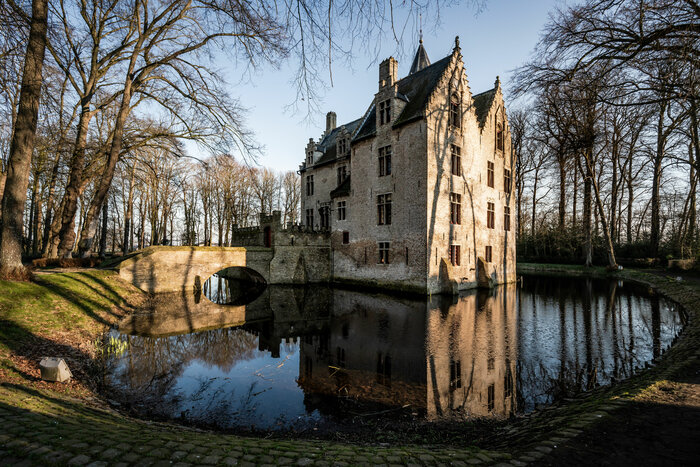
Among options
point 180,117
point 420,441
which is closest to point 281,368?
point 420,441

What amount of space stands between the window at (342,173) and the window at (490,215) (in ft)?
38.4

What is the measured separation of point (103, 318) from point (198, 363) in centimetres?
527

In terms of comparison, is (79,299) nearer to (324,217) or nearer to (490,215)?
(324,217)

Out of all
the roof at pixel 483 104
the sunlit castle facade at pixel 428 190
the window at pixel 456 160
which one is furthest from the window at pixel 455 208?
the roof at pixel 483 104

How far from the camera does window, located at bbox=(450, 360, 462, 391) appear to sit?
6.73 m

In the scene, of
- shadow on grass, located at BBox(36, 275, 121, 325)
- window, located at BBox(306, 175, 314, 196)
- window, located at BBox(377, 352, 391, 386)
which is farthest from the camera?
window, located at BBox(306, 175, 314, 196)

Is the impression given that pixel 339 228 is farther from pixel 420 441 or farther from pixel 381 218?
→ pixel 420 441

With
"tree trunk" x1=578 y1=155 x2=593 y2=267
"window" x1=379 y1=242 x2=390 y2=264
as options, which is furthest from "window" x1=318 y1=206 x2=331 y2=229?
"tree trunk" x1=578 y1=155 x2=593 y2=267

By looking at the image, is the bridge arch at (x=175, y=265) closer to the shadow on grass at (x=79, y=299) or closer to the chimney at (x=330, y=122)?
the shadow on grass at (x=79, y=299)

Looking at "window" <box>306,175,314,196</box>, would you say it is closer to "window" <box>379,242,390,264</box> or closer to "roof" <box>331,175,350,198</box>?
"roof" <box>331,175,350,198</box>

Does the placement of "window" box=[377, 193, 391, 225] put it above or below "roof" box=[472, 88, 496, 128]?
below

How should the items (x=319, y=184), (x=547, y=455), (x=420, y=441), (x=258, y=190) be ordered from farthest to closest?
1. (x=258, y=190)
2. (x=319, y=184)
3. (x=420, y=441)
4. (x=547, y=455)

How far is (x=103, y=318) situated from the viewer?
35.5ft

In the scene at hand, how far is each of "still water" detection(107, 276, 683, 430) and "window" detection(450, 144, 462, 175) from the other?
8927mm
